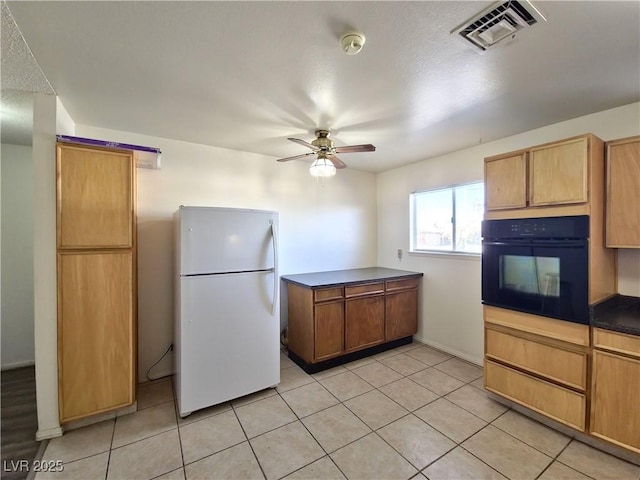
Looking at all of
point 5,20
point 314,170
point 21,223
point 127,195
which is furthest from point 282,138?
point 21,223

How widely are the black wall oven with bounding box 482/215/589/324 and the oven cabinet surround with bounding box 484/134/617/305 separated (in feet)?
0.18

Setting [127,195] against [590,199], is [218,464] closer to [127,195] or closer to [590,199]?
[127,195]

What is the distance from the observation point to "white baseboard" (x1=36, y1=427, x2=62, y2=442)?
188 cm

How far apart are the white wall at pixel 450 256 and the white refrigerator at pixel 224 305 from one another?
2068 mm

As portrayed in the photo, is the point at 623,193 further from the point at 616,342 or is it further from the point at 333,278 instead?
the point at 333,278

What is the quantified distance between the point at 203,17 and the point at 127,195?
1.41 meters

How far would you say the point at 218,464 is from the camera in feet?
5.59

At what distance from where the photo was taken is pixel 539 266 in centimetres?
206

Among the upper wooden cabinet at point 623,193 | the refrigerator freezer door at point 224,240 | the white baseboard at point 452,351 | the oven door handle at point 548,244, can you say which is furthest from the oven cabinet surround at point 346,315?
the upper wooden cabinet at point 623,193

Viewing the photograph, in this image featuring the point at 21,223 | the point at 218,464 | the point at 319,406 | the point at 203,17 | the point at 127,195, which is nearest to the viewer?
the point at 203,17

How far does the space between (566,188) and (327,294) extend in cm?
210

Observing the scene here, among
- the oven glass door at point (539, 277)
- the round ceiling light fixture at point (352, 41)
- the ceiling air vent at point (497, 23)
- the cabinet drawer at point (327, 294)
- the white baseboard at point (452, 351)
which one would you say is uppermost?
the ceiling air vent at point (497, 23)

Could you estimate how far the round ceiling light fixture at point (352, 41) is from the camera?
1.33 meters

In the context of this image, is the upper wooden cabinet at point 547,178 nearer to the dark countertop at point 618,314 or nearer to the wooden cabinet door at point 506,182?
the wooden cabinet door at point 506,182
